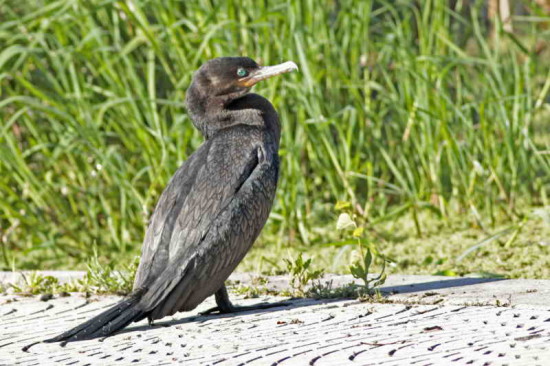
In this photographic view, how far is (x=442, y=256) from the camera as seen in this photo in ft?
14.5

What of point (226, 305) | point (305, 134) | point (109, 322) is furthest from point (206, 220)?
point (305, 134)

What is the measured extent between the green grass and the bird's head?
3.45 ft

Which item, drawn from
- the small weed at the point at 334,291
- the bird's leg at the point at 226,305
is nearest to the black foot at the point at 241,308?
the bird's leg at the point at 226,305

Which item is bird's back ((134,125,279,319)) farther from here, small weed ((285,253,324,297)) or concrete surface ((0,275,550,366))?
small weed ((285,253,324,297))

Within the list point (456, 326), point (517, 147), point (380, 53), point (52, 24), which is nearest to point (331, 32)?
point (380, 53)

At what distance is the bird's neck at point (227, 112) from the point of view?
140 inches

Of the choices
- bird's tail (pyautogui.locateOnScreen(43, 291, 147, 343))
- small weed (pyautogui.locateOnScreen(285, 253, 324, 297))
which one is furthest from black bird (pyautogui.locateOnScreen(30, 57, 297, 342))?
small weed (pyautogui.locateOnScreen(285, 253, 324, 297))

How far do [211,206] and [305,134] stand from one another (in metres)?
1.83

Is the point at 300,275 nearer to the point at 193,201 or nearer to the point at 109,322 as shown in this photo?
the point at 193,201

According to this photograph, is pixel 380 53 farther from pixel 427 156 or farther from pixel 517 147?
pixel 517 147

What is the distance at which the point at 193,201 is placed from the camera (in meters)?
3.24

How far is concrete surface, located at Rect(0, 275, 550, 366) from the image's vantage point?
8.18ft

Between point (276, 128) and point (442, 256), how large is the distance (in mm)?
1281

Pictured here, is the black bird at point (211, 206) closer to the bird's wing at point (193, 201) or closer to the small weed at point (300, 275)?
the bird's wing at point (193, 201)
